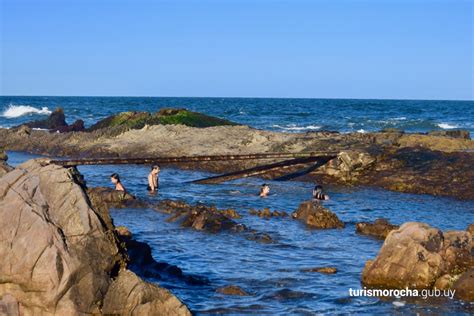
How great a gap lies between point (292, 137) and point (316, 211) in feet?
48.3

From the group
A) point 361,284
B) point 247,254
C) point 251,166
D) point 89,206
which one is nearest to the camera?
point 89,206

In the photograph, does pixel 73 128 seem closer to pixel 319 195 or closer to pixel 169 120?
pixel 169 120

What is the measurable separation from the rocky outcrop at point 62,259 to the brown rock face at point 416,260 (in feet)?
14.6

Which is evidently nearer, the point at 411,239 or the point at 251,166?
the point at 411,239

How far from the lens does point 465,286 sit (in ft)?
39.9

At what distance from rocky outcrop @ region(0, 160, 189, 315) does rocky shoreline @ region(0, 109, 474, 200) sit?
16201 millimetres

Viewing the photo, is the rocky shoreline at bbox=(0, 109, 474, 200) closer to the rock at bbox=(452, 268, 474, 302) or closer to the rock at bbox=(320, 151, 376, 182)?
the rock at bbox=(320, 151, 376, 182)

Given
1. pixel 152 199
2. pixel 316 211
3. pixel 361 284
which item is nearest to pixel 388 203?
pixel 316 211

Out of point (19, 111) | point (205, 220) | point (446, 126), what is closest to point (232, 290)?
point (205, 220)

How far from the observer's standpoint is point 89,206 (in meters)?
10.3

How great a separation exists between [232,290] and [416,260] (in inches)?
127

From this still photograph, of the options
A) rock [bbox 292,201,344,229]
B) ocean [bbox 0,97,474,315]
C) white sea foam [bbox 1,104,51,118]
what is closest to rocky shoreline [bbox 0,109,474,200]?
ocean [bbox 0,97,474,315]

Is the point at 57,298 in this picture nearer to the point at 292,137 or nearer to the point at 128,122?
the point at 292,137

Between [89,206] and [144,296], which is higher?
[89,206]
